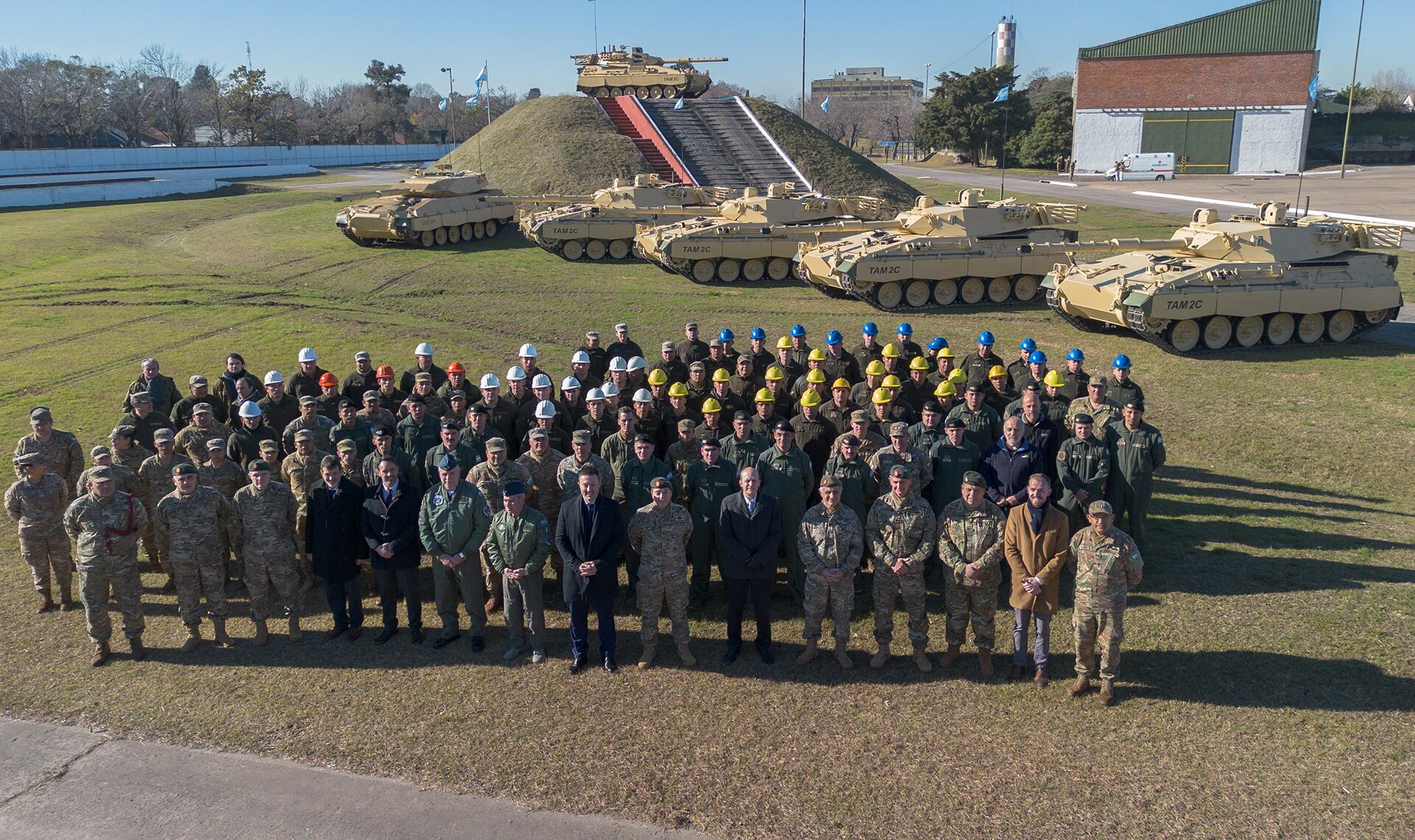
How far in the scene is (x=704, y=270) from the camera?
2616 cm

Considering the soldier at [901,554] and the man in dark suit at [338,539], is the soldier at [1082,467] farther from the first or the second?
the man in dark suit at [338,539]

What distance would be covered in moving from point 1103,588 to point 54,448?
31.4ft

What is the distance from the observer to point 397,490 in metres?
8.33

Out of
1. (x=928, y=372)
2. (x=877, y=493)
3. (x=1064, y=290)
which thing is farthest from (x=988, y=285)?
(x=877, y=493)

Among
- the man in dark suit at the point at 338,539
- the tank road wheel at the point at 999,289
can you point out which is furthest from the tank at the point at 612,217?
the man in dark suit at the point at 338,539

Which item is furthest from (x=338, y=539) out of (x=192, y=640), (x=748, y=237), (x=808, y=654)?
(x=748, y=237)

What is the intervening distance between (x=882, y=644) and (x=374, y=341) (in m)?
14.5

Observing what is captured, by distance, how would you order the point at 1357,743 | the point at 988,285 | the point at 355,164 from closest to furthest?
the point at 1357,743, the point at 988,285, the point at 355,164

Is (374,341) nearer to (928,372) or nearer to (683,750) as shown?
(928,372)

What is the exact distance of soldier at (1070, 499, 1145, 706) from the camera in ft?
23.6

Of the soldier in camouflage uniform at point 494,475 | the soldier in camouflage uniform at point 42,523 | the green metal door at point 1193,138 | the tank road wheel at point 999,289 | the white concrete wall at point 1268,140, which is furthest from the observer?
the green metal door at point 1193,138

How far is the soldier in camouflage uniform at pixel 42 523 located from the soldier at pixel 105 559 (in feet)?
3.25

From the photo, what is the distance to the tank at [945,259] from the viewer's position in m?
22.3

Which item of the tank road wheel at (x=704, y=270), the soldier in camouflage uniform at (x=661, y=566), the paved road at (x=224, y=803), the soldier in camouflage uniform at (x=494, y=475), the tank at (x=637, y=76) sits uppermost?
the tank at (x=637, y=76)
